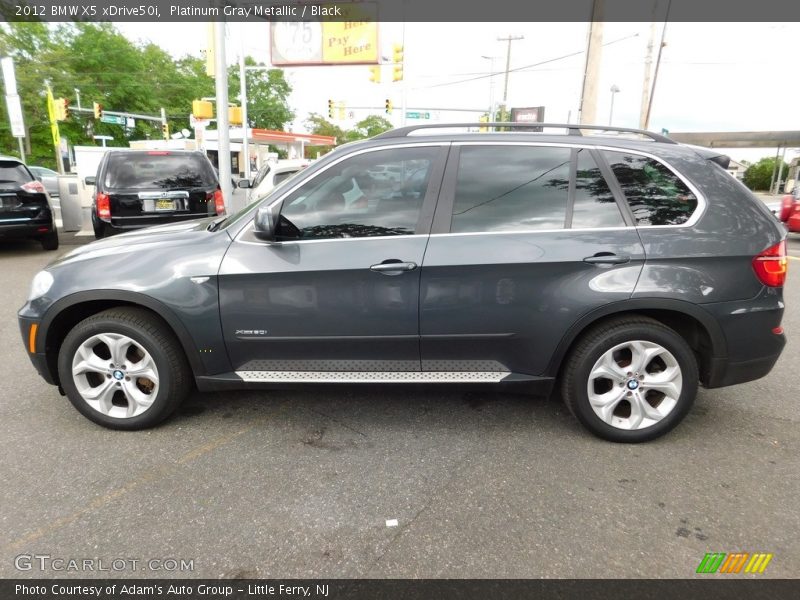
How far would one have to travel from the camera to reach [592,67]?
1323 centimetres

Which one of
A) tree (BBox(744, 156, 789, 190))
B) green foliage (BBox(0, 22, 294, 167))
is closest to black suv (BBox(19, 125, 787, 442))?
green foliage (BBox(0, 22, 294, 167))

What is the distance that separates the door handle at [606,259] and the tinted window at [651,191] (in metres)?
0.26

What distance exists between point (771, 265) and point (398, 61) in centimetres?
1969

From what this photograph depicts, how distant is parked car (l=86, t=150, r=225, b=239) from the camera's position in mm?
7781

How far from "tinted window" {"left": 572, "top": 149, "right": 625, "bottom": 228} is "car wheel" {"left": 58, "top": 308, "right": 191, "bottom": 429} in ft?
8.13

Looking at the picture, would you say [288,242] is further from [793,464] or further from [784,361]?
[784,361]

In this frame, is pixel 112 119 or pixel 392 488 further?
pixel 112 119

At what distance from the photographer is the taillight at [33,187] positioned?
28.0ft

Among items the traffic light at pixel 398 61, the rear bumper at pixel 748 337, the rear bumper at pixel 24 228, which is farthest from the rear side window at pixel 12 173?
the traffic light at pixel 398 61

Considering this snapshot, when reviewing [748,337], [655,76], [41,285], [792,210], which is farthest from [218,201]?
[655,76]

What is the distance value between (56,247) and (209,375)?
8266 millimetres

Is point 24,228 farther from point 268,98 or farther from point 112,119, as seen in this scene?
point 268,98

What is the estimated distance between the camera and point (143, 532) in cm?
238

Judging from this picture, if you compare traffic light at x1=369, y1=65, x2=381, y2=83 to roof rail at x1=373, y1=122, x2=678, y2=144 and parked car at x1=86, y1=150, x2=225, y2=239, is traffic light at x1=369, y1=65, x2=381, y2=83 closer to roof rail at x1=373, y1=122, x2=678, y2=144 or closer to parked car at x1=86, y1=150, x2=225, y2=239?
parked car at x1=86, y1=150, x2=225, y2=239
